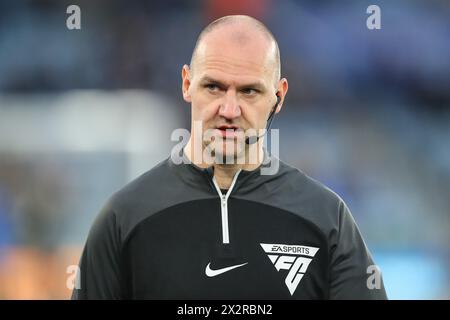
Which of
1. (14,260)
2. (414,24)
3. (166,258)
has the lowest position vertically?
(14,260)

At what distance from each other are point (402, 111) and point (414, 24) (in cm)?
53

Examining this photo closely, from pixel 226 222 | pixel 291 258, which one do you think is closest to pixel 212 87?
pixel 226 222

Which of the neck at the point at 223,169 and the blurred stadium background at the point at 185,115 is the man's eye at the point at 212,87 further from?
the blurred stadium background at the point at 185,115

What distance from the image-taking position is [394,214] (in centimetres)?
384

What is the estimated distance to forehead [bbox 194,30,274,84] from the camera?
1892 millimetres

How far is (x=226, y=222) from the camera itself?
188cm

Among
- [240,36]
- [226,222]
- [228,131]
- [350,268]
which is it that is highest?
[240,36]

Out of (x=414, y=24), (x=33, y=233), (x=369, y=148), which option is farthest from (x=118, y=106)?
(x=414, y=24)

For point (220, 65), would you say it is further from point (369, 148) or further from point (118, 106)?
point (369, 148)

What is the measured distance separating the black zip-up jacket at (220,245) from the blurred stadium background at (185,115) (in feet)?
5.16

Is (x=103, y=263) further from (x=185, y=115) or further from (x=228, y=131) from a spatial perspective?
(x=185, y=115)

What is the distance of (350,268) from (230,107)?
0.59 metres

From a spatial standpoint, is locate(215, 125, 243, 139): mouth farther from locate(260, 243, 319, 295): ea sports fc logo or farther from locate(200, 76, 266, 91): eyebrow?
locate(260, 243, 319, 295): ea sports fc logo

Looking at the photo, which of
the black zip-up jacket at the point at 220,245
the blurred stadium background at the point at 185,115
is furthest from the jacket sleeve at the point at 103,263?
the blurred stadium background at the point at 185,115
